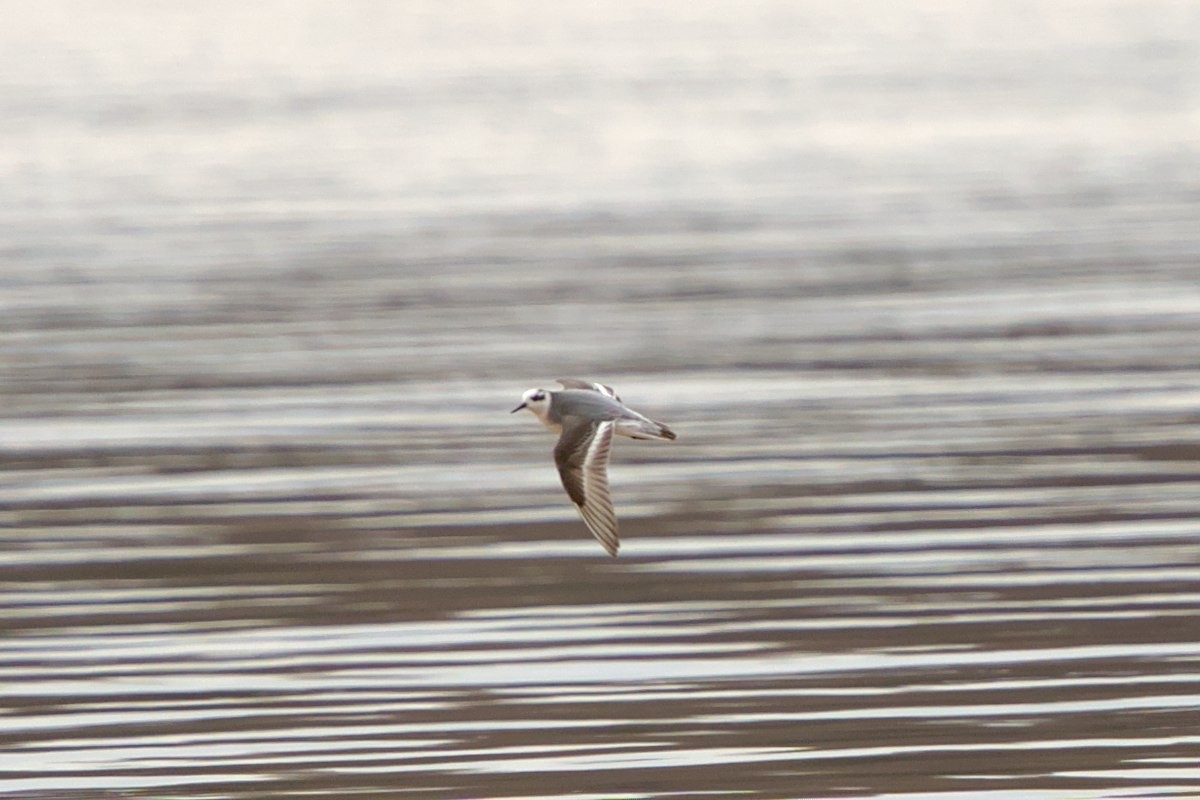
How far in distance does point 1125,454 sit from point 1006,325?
4.39 m

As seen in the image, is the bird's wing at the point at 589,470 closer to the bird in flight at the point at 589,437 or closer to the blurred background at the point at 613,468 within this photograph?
the bird in flight at the point at 589,437

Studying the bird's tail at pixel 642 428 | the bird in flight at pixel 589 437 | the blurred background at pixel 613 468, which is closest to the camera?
the bird's tail at pixel 642 428

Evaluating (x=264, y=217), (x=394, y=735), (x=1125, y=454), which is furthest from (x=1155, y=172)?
(x=394, y=735)

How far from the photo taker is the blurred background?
9.12 meters

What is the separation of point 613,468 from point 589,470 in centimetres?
498

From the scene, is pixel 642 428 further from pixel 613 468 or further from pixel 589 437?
pixel 613 468

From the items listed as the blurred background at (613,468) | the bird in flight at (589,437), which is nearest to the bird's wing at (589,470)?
the bird in flight at (589,437)

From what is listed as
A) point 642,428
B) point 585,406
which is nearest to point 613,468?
point 585,406

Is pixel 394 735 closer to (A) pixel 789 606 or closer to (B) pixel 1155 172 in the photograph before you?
(A) pixel 789 606

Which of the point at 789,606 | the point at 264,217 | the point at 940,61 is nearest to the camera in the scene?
the point at 789,606

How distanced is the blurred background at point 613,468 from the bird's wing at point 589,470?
29.5 inches

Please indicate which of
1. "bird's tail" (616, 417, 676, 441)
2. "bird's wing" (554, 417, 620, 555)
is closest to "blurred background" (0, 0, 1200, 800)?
"bird's wing" (554, 417, 620, 555)

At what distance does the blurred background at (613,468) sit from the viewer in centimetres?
912

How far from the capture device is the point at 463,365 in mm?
17016
